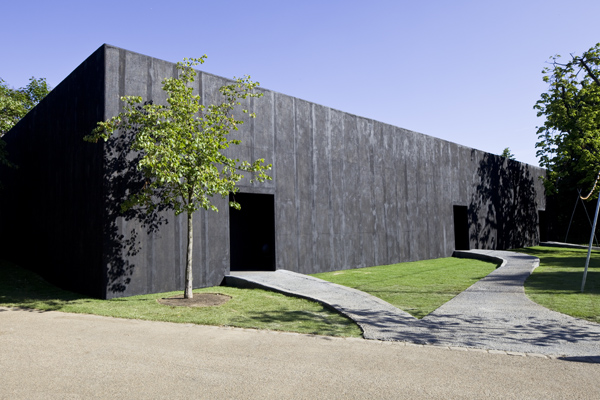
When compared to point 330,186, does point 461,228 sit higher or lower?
lower

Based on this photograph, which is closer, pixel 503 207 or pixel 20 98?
pixel 503 207

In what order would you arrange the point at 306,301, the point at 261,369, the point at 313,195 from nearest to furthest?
1. the point at 261,369
2. the point at 306,301
3. the point at 313,195

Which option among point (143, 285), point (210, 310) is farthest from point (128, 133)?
point (210, 310)

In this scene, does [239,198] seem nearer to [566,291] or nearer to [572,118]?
[566,291]

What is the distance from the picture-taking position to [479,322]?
7062 millimetres

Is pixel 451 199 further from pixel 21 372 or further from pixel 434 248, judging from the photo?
pixel 21 372

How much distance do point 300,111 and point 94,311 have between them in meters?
9.07

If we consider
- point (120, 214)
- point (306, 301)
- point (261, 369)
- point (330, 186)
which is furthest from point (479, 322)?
point (330, 186)

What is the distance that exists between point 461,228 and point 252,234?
519 inches

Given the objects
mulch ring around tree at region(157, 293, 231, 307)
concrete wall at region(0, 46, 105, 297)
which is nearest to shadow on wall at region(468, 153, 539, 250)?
mulch ring around tree at region(157, 293, 231, 307)

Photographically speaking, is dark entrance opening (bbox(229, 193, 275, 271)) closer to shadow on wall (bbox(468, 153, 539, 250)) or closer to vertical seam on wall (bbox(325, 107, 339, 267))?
vertical seam on wall (bbox(325, 107, 339, 267))

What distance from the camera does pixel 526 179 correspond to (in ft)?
94.8

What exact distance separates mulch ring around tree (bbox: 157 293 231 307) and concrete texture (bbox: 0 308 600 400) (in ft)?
7.16

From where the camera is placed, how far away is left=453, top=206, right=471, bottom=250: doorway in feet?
74.4
